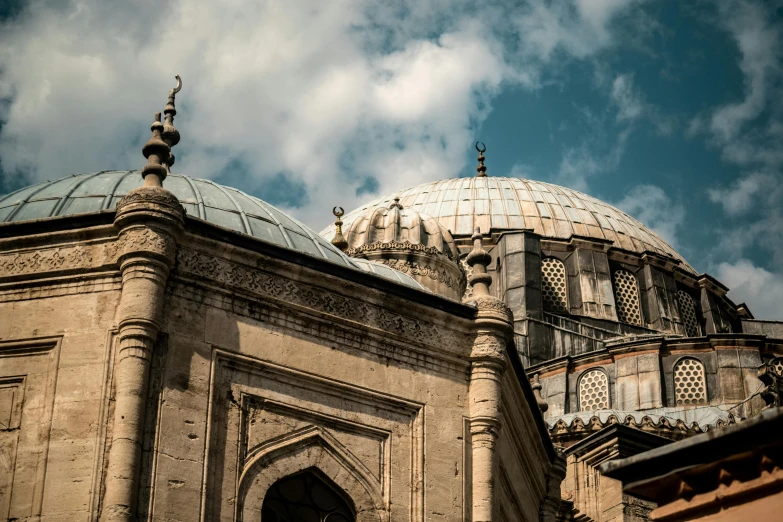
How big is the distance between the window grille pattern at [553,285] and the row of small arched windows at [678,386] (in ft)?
16.6

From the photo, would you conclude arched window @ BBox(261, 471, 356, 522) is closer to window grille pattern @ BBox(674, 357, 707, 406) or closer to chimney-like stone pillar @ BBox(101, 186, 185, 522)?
chimney-like stone pillar @ BBox(101, 186, 185, 522)

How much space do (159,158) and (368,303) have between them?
10.2 feet

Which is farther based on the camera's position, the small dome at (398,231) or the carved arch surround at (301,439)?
the small dome at (398,231)

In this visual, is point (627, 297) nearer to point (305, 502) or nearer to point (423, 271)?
point (423, 271)

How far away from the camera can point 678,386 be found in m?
32.2

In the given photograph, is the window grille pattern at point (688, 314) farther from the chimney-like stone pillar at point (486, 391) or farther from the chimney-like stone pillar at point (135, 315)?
the chimney-like stone pillar at point (135, 315)

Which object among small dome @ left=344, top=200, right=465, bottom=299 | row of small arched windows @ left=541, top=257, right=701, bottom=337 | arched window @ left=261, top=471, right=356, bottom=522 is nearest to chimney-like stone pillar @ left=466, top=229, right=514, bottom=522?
arched window @ left=261, top=471, right=356, bottom=522

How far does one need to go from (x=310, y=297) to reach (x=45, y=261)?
3.10 m

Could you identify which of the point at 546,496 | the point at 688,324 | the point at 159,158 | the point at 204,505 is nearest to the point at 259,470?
the point at 204,505

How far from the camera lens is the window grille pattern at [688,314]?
39.2m

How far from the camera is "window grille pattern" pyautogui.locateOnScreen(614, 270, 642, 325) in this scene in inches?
1513

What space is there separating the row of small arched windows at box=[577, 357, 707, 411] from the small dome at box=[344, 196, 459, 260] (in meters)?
5.84

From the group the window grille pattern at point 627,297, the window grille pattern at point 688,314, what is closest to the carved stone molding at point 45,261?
the window grille pattern at point 627,297

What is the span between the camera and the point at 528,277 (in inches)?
1449
